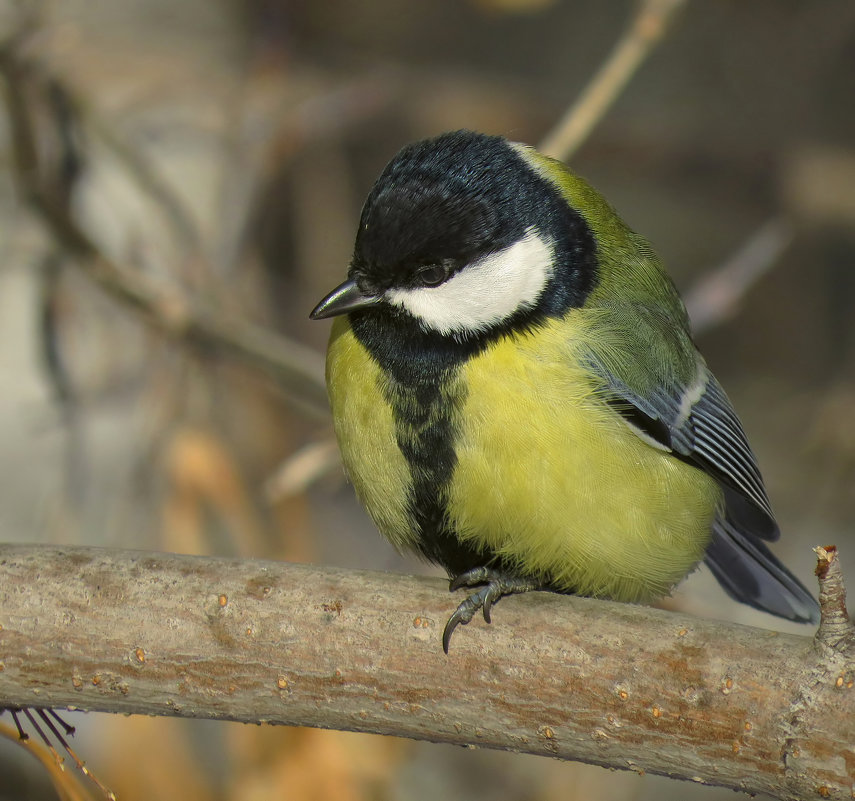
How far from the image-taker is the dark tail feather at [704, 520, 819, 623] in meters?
1.90

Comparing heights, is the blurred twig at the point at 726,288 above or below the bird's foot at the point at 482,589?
above

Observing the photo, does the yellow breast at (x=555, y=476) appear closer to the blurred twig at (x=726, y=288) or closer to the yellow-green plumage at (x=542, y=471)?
the yellow-green plumage at (x=542, y=471)

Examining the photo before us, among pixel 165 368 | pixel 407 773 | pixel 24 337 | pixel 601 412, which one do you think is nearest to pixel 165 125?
pixel 24 337

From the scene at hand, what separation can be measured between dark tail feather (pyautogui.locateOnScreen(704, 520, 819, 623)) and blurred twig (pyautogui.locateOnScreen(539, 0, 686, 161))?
842 millimetres

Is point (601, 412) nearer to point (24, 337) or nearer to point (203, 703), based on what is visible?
point (203, 703)

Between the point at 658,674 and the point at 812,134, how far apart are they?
10.2 ft

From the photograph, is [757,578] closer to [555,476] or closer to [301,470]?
[555,476]

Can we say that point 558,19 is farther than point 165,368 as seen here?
Yes

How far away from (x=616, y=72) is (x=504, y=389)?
102 cm

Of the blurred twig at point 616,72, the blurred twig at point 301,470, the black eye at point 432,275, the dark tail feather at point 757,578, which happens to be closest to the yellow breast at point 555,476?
the black eye at point 432,275

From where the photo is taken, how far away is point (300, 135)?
327 cm

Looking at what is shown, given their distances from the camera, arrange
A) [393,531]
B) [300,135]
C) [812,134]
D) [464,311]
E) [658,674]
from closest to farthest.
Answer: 1. [658,674]
2. [464,311]
3. [393,531]
4. [300,135]
5. [812,134]

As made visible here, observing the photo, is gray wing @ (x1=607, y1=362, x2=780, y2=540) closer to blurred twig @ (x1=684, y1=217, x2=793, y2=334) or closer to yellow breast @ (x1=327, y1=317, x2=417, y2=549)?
yellow breast @ (x1=327, y1=317, x2=417, y2=549)

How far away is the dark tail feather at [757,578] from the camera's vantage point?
1896 millimetres
